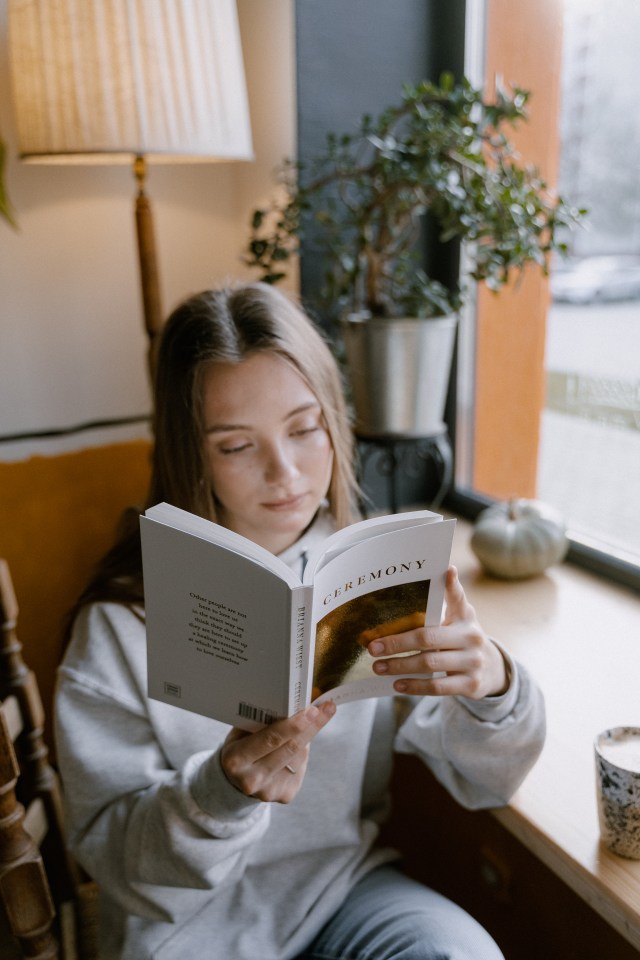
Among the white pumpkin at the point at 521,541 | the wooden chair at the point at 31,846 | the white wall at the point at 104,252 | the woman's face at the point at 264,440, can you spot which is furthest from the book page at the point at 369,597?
the white wall at the point at 104,252

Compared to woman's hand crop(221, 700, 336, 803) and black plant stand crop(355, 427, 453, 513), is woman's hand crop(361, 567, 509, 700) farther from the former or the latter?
black plant stand crop(355, 427, 453, 513)

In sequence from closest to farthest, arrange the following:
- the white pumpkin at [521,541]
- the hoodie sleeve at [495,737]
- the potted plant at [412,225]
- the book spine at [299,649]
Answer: the book spine at [299,649] → the hoodie sleeve at [495,737] → the potted plant at [412,225] → the white pumpkin at [521,541]

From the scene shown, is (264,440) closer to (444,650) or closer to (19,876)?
(444,650)

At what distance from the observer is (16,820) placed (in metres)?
0.81

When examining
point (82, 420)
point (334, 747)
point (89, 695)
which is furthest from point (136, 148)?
point (334, 747)

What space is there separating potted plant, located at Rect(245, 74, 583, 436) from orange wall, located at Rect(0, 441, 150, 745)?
507mm

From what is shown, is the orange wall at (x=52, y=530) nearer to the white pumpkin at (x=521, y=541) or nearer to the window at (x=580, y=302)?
the white pumpkin at (x=521, y=541)

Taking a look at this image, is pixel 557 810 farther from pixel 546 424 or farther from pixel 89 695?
pixel 546 424

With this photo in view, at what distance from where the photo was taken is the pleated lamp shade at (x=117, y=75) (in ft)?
3.64

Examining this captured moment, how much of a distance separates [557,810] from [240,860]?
39cm

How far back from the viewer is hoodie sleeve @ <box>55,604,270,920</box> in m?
0.76

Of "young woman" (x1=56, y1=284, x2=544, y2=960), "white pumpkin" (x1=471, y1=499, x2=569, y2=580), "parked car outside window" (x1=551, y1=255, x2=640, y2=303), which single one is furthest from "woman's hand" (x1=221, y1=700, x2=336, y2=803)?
"parked car outside window" (x1=551, y1=255, x2=640, y2=303)

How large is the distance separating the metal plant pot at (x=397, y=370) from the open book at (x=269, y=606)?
2.25ft

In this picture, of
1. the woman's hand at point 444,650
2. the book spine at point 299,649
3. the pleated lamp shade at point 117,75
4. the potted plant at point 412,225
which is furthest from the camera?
the potted plant at point 412,225
